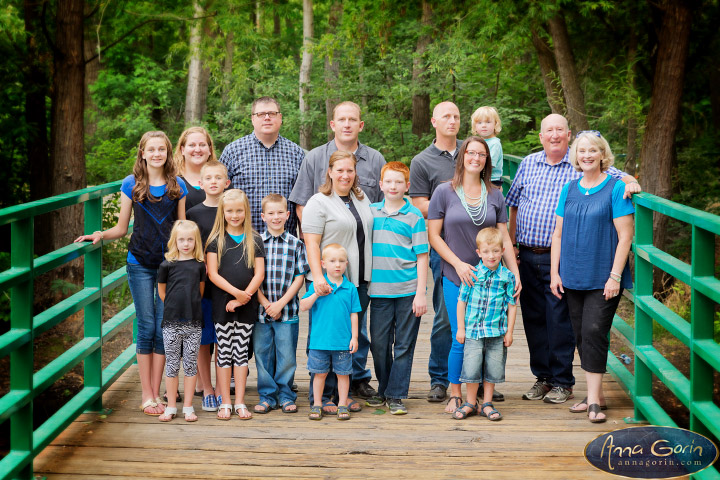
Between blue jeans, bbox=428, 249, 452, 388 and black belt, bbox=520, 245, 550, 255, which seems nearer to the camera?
black belt, bbox=520, 245, 550, 255

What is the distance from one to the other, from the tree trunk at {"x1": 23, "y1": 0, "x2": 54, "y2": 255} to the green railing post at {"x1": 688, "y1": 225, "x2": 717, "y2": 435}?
27.1 feet

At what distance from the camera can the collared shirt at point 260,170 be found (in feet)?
17.3

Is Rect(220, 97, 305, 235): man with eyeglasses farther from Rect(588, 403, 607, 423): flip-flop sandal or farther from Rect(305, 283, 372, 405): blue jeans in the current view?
Rect(588, 403, 607, 423): flip-flop sandal

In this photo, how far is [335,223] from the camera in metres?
4.67

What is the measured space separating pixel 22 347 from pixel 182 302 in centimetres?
105

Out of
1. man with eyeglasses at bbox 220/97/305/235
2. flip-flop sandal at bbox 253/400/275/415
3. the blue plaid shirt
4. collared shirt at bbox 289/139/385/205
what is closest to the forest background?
collared shirt at bbox 289/139/385/205

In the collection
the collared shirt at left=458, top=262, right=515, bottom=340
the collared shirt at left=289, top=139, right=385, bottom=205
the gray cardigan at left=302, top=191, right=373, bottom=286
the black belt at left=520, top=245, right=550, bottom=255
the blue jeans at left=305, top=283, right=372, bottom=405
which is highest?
the collared shirt at left=289, top=139, right=385, bottom=205

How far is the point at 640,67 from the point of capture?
11.8 metres

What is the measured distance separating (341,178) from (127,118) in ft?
53.4

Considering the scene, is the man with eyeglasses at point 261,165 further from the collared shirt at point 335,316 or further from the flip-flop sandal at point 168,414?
the flip-flop sandal at point 168,414

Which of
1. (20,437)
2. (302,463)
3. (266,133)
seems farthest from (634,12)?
(20,437)

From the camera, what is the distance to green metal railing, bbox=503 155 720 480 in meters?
3.42

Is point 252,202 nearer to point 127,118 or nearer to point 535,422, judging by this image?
point 535,422

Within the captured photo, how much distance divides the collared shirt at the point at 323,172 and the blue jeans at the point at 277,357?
0.83m
